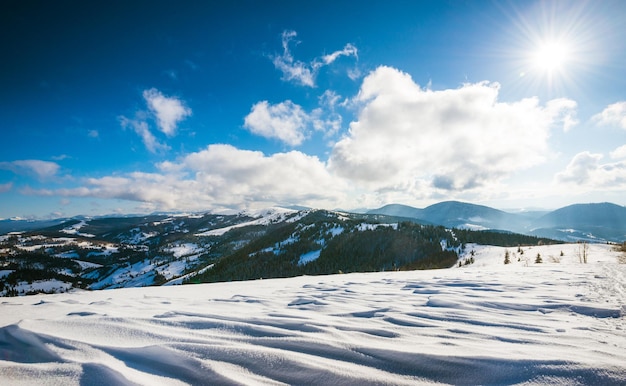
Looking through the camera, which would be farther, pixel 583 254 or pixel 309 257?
pixel 309 257

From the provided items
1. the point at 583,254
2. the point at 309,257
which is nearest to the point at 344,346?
the point at 583,254

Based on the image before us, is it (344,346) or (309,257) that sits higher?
(344,346)

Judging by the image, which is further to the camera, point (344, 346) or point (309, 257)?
point (309, 257)

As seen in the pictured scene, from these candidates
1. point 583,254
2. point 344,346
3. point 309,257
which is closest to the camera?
point 344,346

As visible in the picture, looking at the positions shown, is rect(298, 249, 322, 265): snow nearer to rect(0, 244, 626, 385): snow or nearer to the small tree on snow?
the small tree on snow

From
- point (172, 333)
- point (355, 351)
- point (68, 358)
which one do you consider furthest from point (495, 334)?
point (68, 358)

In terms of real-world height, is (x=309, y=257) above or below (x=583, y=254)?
below

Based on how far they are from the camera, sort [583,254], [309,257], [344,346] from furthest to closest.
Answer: [309,257] → [583,254] → [344,346]

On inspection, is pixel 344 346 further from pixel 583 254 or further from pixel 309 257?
pixel 309 257

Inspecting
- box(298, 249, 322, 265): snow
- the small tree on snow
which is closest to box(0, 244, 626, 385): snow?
the small tree on snow

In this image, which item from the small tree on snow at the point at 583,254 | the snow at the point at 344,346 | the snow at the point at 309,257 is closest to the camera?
the snow at the point at 344,346

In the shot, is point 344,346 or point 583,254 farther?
point 583,254

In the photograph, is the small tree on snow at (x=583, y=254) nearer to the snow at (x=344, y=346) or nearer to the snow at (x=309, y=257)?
the snow at (x=344, y=346)

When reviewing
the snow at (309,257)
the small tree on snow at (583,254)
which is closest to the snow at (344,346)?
the small tree on snow at (583,254)
